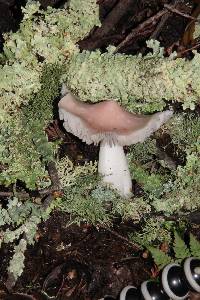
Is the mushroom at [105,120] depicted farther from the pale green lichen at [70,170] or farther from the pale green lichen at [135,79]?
the pale green lichen at [70,170]

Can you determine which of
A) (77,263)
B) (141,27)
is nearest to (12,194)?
(77,263)

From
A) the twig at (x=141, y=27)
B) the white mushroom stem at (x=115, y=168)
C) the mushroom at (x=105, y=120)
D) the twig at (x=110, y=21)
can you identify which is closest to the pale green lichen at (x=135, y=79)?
the mushroom at (x=105, y=120)

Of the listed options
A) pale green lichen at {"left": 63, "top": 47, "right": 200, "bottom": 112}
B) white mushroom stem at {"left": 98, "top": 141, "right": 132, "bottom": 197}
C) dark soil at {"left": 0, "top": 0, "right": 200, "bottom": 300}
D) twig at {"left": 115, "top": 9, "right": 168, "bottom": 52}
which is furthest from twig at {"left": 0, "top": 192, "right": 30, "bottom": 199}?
twig at {"left": 115, "top": 9, "right": 168, "bottom": 52}

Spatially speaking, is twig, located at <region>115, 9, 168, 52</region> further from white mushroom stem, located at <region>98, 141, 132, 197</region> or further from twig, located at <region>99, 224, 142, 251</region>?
twig, located at <region>99, 224, 142, 251</region>

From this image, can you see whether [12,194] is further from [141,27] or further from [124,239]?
[141,27]

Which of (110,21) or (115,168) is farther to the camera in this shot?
(110,21)

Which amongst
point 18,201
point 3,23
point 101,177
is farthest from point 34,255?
point 3,23

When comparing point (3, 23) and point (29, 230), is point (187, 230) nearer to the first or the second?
point (29, 230)

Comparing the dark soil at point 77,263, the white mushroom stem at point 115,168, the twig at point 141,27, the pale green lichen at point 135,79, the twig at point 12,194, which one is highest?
the twig at point 141,27

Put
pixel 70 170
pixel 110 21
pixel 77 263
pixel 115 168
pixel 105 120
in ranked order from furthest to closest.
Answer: pixel 110 21, pixel 70 170, pixel 115 168, pixel 77 263, pixel 105 120
